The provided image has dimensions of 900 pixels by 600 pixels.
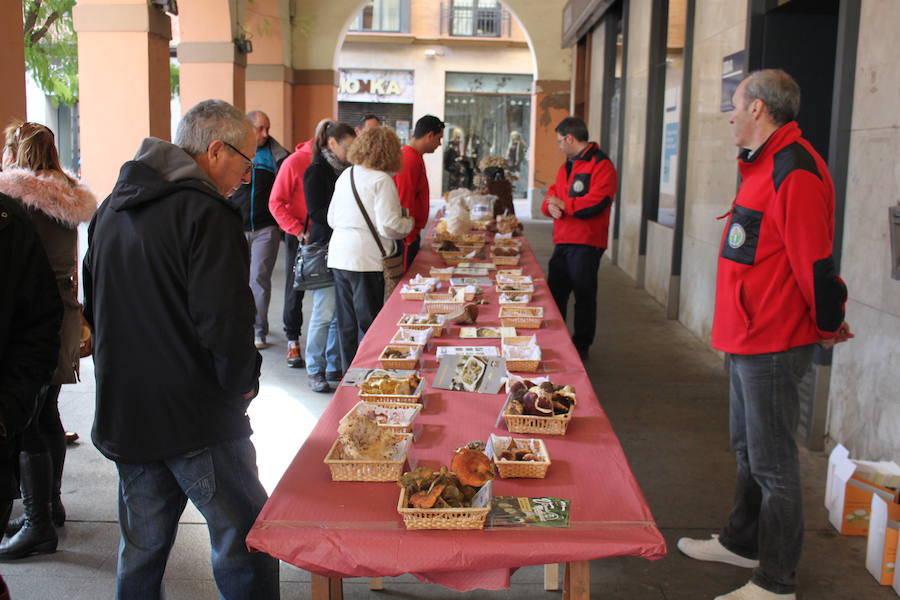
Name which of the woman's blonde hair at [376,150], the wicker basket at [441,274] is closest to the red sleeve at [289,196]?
the wicker basket at [441,274]

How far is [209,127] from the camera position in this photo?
233cm

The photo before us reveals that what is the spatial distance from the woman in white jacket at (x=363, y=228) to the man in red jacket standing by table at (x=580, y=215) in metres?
1.64

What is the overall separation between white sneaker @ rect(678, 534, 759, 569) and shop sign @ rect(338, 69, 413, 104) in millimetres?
24741

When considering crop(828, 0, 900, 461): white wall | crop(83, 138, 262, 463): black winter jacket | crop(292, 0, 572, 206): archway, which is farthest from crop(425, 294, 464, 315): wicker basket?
crop(292, 0, 572, 206): archway

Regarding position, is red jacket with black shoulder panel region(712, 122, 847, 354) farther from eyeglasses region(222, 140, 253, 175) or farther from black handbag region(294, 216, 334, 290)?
black handbag region(294, 216, 334, 290)

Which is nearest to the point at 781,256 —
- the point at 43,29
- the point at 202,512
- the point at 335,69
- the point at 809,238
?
the point at 809,238

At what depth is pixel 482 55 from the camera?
89.2 ft

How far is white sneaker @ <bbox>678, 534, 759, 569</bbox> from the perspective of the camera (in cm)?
339

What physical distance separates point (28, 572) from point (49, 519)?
0.23 m

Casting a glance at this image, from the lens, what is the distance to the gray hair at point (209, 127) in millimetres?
2332

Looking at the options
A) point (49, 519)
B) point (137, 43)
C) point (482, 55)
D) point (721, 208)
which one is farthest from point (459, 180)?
point (49, 519)

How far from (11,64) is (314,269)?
2.04 meters

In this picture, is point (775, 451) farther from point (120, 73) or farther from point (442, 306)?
point (120, 73)

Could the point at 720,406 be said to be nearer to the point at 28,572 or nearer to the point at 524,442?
the point at 524,442
